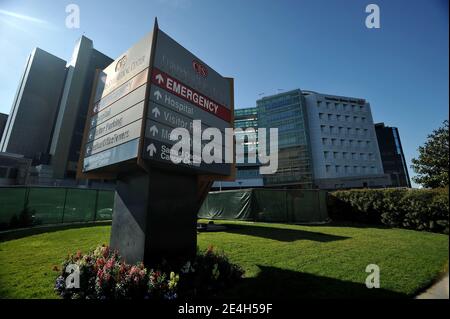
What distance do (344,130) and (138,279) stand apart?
78244 mm

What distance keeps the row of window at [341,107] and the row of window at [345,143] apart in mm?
10499

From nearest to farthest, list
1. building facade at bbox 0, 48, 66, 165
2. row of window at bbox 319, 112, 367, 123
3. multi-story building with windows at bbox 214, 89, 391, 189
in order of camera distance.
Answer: building facade at bbox 0, 48, 66, 165 < multi-story building with windows at bbox 214, 89, 391, 189 < row of window at bbox 319, 112, 367, 123

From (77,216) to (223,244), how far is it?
13848 mm

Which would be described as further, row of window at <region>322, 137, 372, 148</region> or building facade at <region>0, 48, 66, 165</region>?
row of window at <region>322, 137, 372, 148</region>

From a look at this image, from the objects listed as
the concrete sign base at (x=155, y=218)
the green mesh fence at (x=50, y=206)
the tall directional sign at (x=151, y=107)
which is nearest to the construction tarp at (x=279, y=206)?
the green mesh fence at (x=50, y=206)

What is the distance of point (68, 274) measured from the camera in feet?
17.0

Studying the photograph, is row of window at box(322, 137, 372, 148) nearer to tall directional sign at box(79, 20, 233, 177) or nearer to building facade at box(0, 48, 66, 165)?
tall directional sign at box(79, 20, 233, 177)

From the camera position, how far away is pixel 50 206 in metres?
15.9

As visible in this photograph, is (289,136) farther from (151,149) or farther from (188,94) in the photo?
(151,149)

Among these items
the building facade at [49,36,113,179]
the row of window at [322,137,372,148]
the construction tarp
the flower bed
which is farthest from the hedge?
the building facade at [49,36,113,179]

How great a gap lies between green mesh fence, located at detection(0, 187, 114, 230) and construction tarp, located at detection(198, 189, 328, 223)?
11.8 meters

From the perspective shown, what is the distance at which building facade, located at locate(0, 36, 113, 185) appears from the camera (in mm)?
53562

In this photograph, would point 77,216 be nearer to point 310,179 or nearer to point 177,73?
point 177,73
